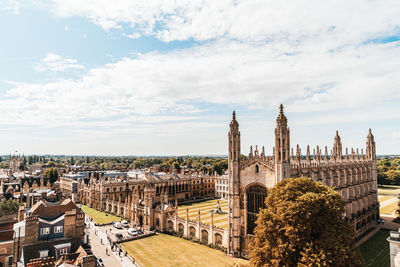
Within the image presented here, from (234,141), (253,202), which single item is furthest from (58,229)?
(234,141)

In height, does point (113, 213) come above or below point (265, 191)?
below

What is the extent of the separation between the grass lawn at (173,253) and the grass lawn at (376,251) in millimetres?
16392

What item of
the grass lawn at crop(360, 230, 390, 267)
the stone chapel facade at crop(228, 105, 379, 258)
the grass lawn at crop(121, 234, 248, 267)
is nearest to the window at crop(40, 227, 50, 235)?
the grass lawn at crop(121, 234, 248, 267)

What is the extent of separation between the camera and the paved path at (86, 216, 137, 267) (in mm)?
32334

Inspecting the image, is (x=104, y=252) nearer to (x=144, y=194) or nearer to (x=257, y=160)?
(x=144, y=194)

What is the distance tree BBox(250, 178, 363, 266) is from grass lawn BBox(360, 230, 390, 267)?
48.8 feet

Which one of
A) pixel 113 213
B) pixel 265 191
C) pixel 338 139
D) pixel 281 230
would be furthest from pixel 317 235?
pixel 113 213

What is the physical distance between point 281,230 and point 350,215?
2874 centimetres

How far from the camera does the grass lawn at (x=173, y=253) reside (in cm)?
3172

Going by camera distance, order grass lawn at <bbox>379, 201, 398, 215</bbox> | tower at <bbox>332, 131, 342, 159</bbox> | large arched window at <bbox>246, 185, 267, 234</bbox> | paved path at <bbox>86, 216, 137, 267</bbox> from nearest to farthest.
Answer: paved path at <bbox>86, 216, 137, 267</bbox> < large arched window at <bbox>246, 185, 267, 234</bbox> < tower at <bbox>332, 131, 342, 159</bbox> < grass lawn at <bbox>379, 201, 398, 215</bbox>

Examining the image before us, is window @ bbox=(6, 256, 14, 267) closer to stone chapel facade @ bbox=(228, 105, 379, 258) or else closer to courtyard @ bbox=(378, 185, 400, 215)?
stone chapel facade @ bbox=(228, 105, 379, 258)

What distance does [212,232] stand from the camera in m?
37.4

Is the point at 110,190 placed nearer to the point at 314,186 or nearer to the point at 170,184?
the point at 170,184

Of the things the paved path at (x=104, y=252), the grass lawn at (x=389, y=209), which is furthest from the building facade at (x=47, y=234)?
the grass lawn at (x=389, y=209)
